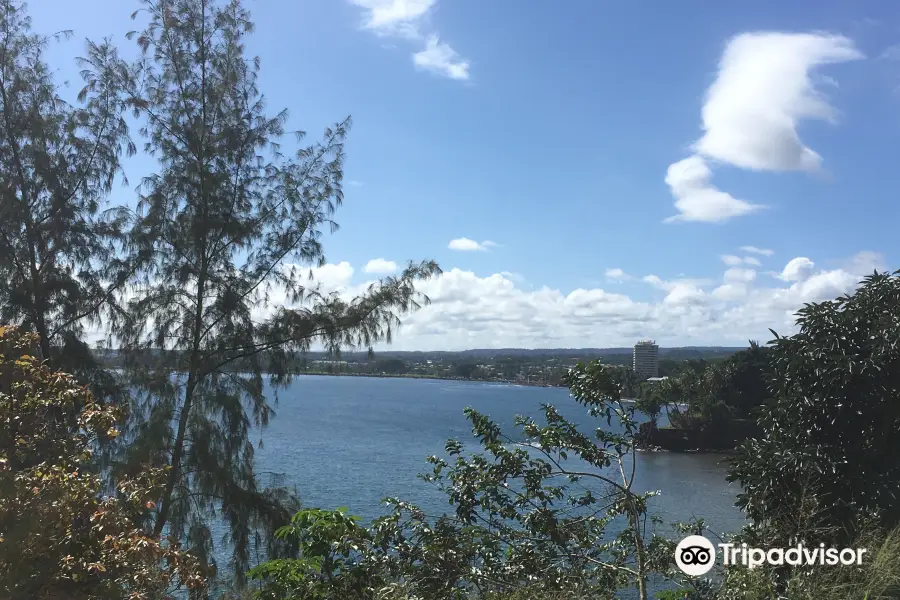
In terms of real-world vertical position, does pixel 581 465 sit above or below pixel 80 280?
below

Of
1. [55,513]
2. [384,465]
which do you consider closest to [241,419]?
[55,513]

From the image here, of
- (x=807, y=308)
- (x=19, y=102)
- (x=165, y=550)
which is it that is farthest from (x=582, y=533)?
(x=19, y=102)

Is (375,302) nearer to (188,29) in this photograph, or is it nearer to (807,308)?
(188,29)

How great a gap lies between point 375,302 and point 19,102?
5.00 meters

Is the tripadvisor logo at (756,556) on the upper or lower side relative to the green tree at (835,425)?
lower

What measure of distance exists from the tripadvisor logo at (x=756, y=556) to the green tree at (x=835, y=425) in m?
0.31

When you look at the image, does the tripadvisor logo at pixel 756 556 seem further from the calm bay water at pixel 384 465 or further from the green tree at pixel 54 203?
the green tree at pixel 54 203

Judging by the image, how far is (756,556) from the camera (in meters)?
4.16

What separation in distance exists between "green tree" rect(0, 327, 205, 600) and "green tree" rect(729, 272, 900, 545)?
3974 millimetres

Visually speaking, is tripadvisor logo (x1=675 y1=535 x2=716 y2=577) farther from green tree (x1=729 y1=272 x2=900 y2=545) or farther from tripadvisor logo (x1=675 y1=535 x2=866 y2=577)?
green tree (x1=729 y1=272 x2=900 y2=545)

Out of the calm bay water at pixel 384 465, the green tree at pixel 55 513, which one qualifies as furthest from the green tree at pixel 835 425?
the green tree at pixel 55 513

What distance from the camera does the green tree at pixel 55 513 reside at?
2758 mm

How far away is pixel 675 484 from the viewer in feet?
106

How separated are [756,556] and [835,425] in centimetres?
192
